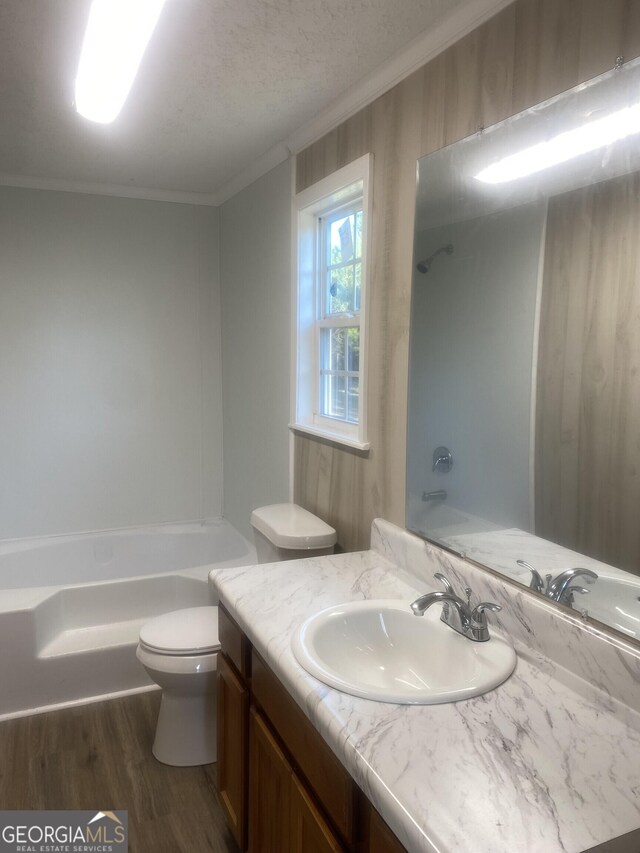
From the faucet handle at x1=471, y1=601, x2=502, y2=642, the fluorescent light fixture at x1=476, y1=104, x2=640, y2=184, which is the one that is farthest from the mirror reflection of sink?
the fluorescent light fixture at x1=476, y1=104, x2=640, y2=184

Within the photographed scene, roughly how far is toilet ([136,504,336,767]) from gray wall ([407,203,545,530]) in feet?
1.83

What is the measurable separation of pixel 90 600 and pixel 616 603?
2390mm

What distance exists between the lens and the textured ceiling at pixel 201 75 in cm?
162

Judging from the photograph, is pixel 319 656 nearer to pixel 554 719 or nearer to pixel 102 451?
pixel 554 719

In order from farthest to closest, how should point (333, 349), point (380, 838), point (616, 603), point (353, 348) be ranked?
point (333, 349), point (353, 348), point (616, 603), point (380, 838)

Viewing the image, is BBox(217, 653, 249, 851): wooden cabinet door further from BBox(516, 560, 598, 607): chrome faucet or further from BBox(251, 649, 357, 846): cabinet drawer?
BBox(516, 560, 598, 607): chrome faucet

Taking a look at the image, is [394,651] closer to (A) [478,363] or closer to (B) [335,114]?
(A) [478,363]

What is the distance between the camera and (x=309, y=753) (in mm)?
1226

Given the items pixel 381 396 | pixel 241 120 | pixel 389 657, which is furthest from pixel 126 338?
pixel 389 657

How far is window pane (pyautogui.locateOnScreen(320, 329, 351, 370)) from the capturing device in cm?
254

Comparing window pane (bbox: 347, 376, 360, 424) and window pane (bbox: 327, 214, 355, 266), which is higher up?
window pane (bbox: 327, 214, 355, 266)

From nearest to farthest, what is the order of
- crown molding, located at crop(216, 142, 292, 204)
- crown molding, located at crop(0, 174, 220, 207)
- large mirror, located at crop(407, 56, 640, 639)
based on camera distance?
large mirror, located at crop(407, 56, 640, 639)
crown molding, located at crop(216, 142, 292, 204)
crown molding, located at crop(0, 174, 220, 207)

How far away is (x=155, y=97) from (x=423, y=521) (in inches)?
69.2
